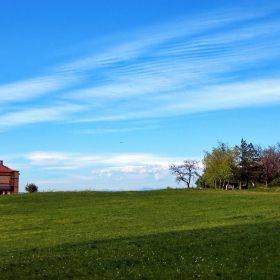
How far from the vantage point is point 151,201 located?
45062 millimetres

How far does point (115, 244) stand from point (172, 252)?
3253mm

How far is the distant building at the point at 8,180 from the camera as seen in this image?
218 ft

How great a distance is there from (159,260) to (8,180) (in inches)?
2229

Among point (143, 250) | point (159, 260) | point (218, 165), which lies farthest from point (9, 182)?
point (159, 260)

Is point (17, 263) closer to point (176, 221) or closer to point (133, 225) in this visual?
point (133, 225)

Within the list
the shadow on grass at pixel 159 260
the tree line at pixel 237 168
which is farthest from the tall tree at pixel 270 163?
the shadow on grass at pixel 159 260

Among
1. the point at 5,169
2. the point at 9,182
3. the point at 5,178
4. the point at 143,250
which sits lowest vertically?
the point at 143,250

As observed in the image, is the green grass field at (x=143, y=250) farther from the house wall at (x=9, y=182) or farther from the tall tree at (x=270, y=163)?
the tall tree at (x=270, y=163)

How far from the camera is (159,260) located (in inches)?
561

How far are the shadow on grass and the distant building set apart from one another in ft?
169

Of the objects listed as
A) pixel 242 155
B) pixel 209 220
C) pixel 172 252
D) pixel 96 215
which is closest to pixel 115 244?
pixel 172 252

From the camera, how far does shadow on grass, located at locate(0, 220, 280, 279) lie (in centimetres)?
1279

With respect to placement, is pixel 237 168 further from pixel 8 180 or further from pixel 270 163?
pixel 8 180

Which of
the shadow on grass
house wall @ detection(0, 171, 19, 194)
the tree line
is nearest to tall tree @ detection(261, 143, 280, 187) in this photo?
the tree line
